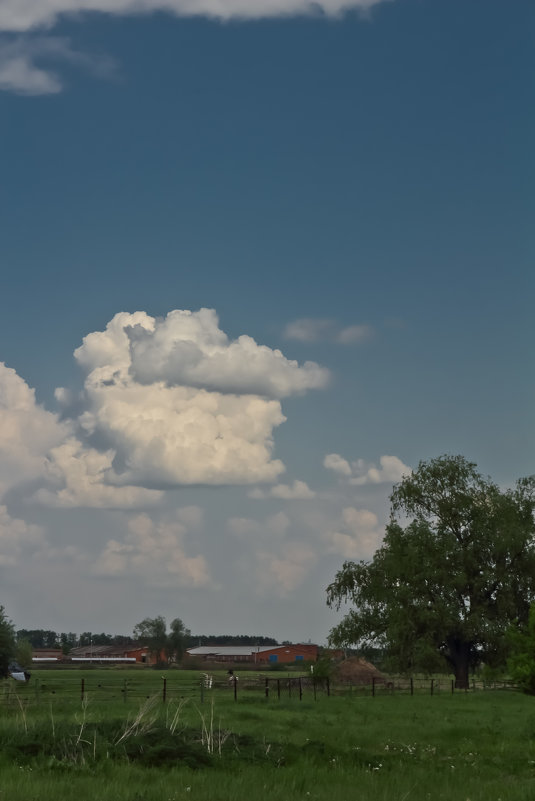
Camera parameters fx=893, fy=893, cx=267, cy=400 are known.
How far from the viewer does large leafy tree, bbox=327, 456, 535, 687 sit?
2354 inches

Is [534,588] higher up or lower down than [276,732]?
higher up

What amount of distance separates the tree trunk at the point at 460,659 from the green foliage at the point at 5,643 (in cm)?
3191

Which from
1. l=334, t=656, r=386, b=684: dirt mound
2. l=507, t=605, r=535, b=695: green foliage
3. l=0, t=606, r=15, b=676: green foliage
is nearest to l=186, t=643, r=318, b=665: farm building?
l=334, t=656, r=386, b=684: dirt mound

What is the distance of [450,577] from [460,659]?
6.19m

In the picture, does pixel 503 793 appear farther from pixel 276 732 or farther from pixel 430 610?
pixel 430 610

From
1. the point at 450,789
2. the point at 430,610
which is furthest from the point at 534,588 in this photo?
the point at 450,789

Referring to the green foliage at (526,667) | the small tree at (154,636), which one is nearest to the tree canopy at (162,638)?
the small tree at (154,636)

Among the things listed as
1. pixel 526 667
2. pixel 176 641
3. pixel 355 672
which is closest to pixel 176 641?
pixel 176 641

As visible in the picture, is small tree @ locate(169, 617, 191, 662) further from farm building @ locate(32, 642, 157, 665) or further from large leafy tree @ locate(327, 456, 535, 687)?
large leafy tree @ locate(327, 456, 535, 687)

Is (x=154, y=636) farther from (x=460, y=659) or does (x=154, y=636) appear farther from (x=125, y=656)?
(x=460, y=659)

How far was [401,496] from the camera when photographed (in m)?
65.0

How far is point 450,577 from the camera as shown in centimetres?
6066

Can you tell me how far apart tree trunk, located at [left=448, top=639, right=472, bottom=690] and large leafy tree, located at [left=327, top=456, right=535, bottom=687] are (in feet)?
0.23

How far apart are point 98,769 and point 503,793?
7345mm
